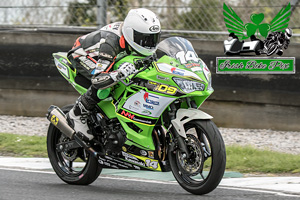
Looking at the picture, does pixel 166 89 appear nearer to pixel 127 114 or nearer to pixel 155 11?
pixel 127 114

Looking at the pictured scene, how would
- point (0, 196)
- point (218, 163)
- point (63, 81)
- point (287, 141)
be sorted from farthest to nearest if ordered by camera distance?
1. point (63, 81)
2. point (287, 141)
3. point (0, 196)
4. point (218, 163)

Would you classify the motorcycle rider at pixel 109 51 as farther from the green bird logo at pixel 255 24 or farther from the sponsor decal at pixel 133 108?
the green bird logo at pixel 255 24

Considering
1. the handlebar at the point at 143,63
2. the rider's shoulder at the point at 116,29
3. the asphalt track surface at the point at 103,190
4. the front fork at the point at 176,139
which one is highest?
the rider's shoulder at the point at 116,29

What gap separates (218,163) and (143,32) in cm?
140

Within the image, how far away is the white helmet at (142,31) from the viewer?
5965 millimetres

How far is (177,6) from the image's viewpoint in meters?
10.4

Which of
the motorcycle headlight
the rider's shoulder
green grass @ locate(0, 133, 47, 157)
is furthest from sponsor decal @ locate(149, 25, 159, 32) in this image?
green grass @ locate(0, 133, 47, 157)

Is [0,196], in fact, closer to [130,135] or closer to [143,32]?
[130,135]

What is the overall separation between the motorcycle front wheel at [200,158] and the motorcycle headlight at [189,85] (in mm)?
285

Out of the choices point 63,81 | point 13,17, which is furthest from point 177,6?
point 13,17

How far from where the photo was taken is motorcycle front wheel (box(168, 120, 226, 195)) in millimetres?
5523

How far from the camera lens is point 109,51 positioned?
19.9 ft

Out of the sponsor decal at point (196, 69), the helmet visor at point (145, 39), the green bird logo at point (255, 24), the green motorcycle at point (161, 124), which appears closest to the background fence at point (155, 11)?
the green bird logo at point (255, 24)

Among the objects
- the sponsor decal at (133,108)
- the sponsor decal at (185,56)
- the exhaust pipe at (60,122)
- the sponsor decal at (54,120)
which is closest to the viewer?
the sponsor decal at (185,56)
